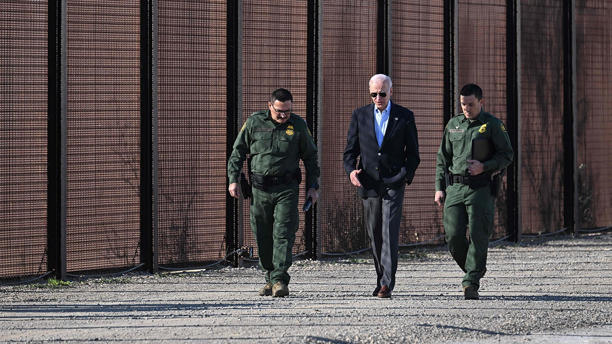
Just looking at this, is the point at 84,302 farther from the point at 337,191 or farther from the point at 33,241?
the point at 337,191

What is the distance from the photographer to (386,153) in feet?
34.6

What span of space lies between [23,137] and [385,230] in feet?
11.7

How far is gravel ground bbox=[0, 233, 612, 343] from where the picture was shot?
27.8 feet

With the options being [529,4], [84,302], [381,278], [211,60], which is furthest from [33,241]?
[529,4]

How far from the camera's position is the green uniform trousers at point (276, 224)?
1055 centimetres

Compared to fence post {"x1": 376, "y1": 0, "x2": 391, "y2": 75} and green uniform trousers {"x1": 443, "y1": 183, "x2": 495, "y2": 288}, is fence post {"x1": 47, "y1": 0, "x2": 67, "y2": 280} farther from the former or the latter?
fence post {"x1": 376, "y1": 0, "x2": 391, "y2": 75}

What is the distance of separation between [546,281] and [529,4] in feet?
17.2

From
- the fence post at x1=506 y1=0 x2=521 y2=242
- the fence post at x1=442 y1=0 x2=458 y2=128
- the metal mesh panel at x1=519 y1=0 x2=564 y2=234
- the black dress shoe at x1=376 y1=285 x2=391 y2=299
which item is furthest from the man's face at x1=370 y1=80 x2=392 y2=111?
the metal mesh panel at x1=519 y1=0 x2=564 y2=234

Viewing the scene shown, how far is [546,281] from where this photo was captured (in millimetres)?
11883

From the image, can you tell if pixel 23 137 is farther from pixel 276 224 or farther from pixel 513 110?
pixel 513 110

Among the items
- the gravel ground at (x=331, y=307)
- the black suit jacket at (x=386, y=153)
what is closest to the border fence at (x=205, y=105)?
the gravel ground at (x=331, y=307)

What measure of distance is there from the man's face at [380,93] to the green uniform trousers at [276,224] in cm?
98

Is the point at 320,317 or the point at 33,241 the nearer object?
the point at 320,317

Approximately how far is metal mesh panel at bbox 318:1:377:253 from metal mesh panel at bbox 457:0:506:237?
4.92 ft
